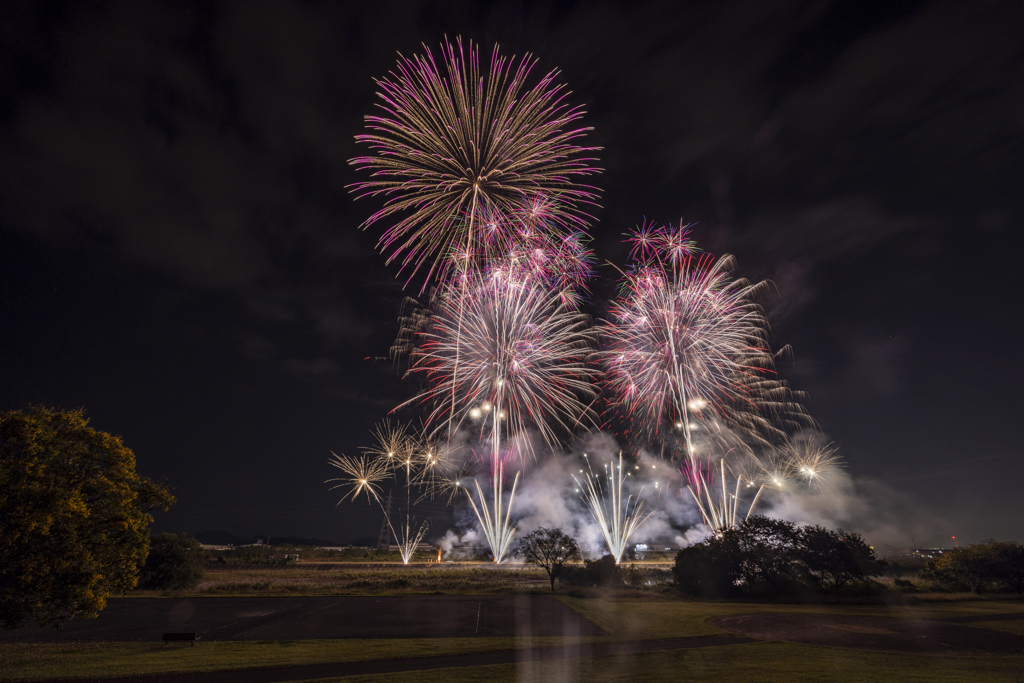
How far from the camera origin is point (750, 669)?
15195mm

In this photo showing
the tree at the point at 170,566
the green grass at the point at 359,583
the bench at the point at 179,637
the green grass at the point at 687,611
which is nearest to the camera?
the bench at the point at 179,637

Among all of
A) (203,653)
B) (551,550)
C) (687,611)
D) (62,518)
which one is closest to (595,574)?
(551,550)

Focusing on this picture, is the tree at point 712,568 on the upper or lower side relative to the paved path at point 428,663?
upper

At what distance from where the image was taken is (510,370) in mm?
38906

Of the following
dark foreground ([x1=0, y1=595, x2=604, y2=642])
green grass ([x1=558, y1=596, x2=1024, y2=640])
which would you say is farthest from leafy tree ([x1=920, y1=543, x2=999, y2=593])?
dark foreground ([x1=0, y1=595, x2=604, y2=642])

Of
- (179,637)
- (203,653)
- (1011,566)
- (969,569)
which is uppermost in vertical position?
(1011,566)

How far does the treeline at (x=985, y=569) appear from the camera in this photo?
3534 cm

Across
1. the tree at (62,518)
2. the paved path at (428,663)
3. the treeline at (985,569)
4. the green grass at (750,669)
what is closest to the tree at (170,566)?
the tree at (62,518)

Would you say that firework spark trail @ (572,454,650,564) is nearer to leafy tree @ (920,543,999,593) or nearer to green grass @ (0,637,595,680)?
leafy tree @ (920,543,999,593)

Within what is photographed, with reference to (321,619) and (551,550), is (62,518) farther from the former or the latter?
(551,550)

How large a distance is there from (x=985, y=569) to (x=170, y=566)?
6379 cm

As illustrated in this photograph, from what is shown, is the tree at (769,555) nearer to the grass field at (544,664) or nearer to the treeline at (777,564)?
the treeline at (777,564)

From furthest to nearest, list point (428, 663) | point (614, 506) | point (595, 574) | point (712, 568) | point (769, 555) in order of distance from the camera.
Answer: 1. point (614, 506)
2. point (595, 574)
3. point (712, 568)
4. point (769, 555)
5. point (428, 663)

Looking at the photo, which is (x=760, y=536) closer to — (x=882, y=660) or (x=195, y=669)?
(x=882, y=660)
